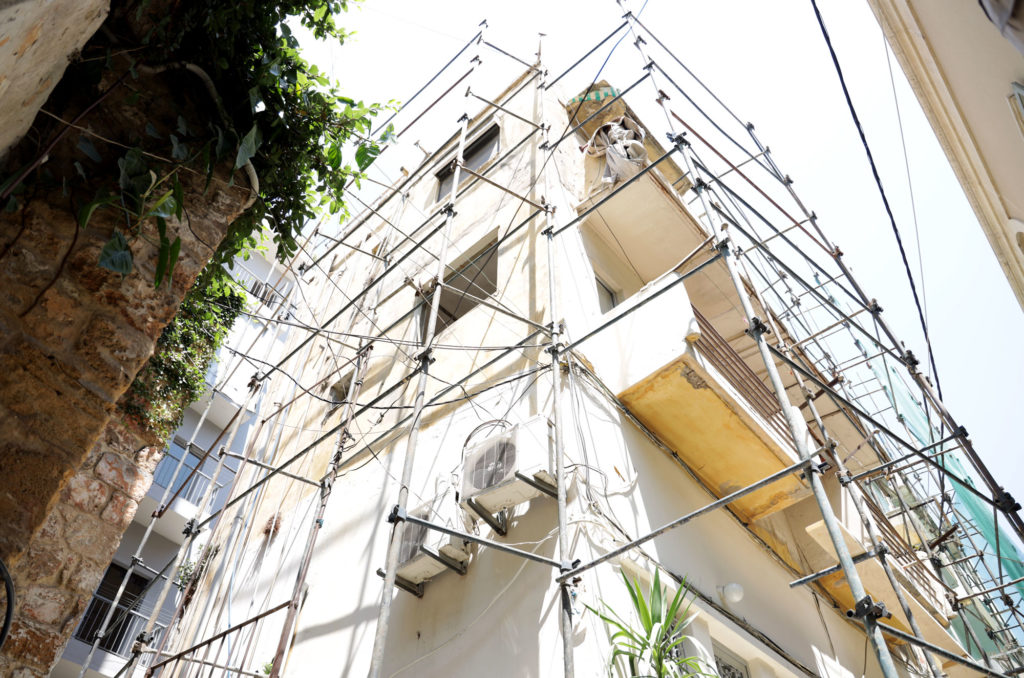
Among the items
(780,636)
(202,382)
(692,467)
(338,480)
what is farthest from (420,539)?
(202,382)

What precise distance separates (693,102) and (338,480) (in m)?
5.54

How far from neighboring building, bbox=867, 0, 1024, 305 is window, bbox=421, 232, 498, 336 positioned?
386cm

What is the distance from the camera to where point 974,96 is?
13.3 ft

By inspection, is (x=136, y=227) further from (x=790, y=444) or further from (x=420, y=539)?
(x=790, y=444)

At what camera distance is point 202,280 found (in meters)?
4.68

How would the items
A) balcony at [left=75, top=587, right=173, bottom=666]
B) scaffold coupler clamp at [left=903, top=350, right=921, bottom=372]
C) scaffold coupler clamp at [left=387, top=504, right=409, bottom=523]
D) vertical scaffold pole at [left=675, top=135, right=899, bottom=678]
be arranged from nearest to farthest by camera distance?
vertical scaffold pole at [left=675, top=135, right=899, bottom=678]
scaffold coupler clamp at [left=387, top=504, right=409, bottom=523]
scaffold coupler clamp at [left=903, top=350, right=921, bottom=372]
balcony at [left=75, top=587, right=173, bottom=666]

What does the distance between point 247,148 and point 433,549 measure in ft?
8.95

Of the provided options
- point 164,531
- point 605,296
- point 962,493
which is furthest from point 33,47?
point 164,531

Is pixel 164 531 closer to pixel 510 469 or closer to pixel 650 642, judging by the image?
pixel 510 469

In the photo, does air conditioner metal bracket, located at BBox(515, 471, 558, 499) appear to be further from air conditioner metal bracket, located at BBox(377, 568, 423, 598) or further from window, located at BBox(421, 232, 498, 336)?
window, located at BBox(421, 232, 498, 336)

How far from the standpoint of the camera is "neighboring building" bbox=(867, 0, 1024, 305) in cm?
362

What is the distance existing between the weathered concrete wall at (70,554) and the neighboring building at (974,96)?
16.3 ft

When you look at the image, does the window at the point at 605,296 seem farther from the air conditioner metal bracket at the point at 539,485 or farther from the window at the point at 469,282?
the air conditioner metal bracket at the point at 539,485

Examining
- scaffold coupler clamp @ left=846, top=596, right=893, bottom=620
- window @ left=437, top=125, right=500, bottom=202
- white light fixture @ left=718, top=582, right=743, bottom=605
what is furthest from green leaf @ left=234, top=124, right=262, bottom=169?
window @ left=437, top=125, right=500, bottom=202
